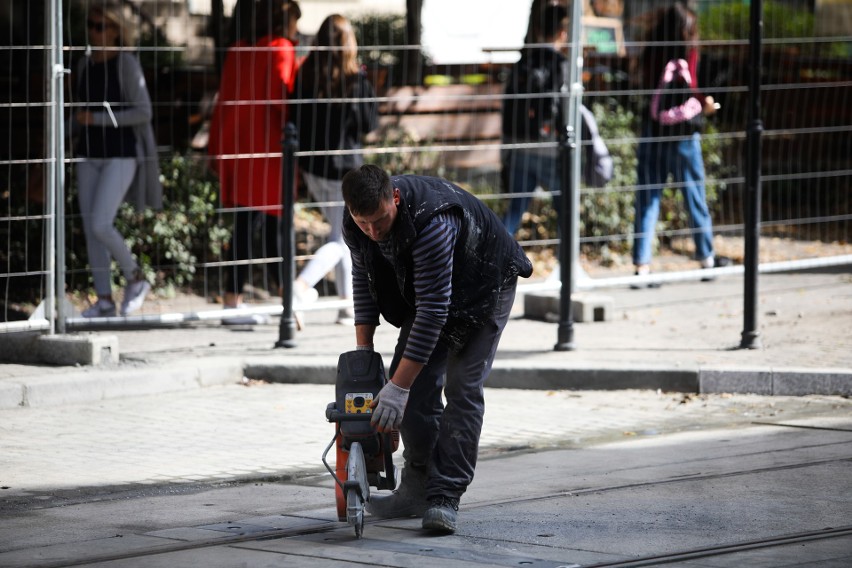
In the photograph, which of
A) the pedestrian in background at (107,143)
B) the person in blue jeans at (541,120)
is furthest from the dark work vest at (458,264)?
the person in blue jeans at (541,120)

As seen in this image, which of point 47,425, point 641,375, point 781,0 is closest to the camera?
point 47,425

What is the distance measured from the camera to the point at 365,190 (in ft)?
15.7

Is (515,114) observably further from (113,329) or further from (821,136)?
(821,136)

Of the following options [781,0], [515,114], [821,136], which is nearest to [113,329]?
[515,114]

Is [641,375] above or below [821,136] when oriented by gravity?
below

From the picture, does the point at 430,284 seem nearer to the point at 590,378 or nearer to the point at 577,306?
the point at 590,378

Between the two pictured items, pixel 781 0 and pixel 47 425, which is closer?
pixel 47 425

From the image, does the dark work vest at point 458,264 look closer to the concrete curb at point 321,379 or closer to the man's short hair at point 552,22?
the concrete curb at point 321,379

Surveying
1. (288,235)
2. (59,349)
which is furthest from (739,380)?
(59,349)

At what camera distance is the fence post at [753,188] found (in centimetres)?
887

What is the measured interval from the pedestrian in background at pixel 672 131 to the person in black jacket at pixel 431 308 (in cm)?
609

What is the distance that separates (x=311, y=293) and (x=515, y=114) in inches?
90.5

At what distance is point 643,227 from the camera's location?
1131 centimetres

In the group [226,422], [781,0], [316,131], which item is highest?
[781,0]
